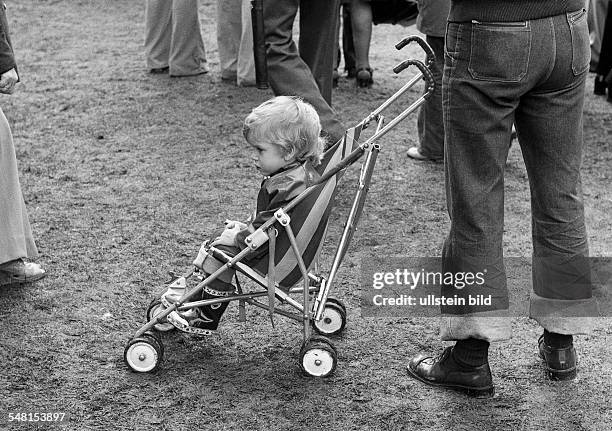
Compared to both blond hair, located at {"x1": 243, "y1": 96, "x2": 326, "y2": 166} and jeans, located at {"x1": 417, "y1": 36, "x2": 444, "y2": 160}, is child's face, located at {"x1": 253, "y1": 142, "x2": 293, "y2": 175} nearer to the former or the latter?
blond hair, located at {"x1": 243, "y1": 96, "x2": 326, "y2": 166}

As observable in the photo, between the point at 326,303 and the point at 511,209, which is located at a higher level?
the point at 326,303

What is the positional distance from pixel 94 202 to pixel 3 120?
4.22 feet

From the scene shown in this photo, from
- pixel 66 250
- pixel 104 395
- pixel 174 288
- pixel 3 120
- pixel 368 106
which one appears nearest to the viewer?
pixel 104 395

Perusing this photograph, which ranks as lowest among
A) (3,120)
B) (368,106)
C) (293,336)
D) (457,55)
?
(368,106)

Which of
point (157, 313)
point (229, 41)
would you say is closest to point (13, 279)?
point (157, 313)

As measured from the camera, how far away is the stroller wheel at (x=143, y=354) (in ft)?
12.0

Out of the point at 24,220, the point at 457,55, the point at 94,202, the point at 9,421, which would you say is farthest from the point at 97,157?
the point at 457,55

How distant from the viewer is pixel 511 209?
5.43 meters

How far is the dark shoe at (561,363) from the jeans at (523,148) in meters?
0.10

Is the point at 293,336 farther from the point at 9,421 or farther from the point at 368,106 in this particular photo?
the point at 368,106

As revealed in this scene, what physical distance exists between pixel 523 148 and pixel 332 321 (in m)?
1.10

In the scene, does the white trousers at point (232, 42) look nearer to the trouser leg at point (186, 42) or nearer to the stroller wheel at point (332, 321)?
the trouser leg at point (186, 42)

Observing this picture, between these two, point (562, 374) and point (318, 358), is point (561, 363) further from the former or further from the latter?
point (318, 358)

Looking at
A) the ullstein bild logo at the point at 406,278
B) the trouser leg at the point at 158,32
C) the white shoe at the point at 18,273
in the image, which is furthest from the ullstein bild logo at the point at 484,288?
the trouser leg at the point at 158,32
